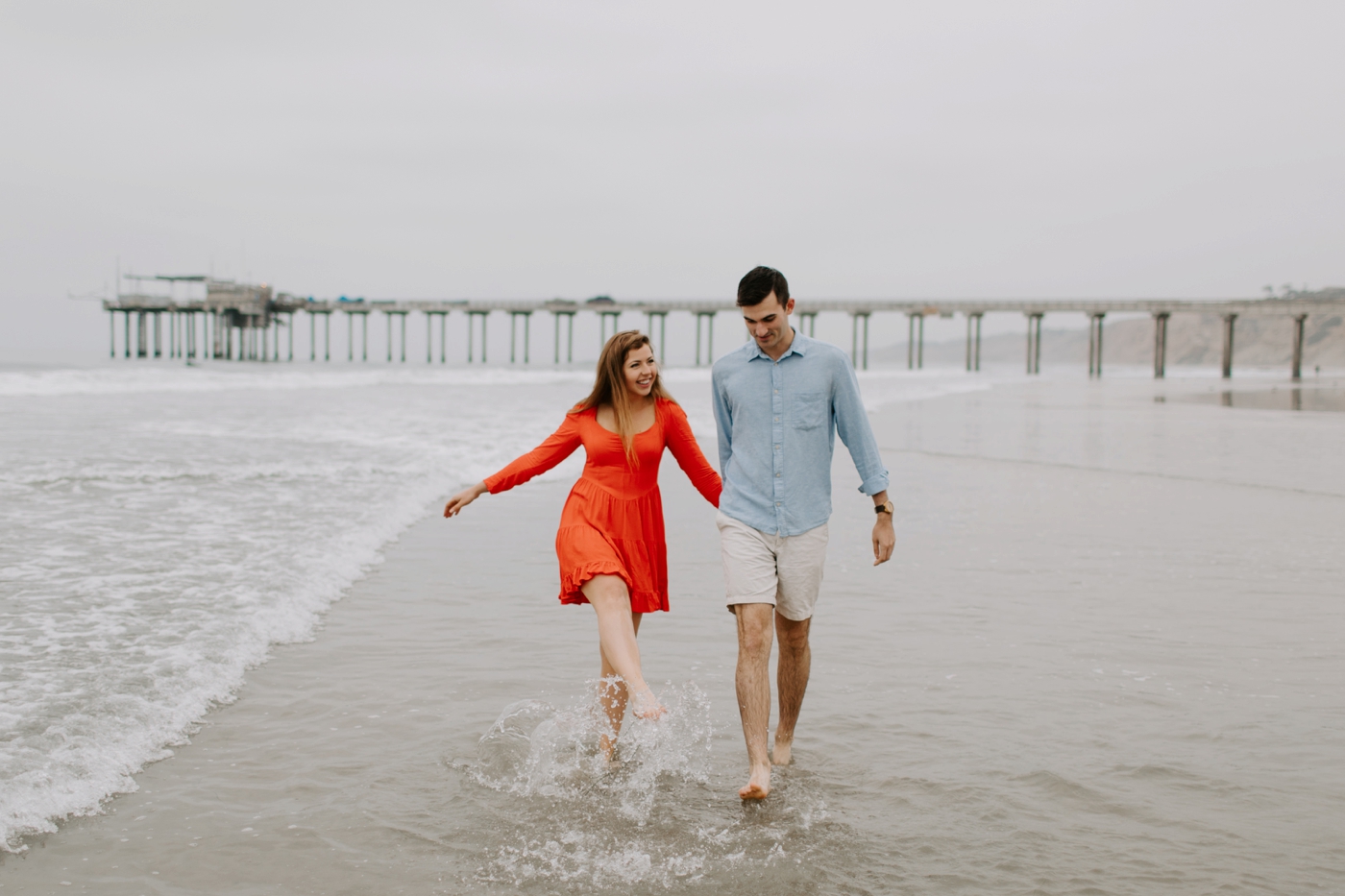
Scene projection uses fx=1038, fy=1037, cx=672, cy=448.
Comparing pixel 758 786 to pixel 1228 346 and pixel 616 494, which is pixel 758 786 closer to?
pixel 616 494

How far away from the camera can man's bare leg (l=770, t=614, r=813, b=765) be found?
3.70 m

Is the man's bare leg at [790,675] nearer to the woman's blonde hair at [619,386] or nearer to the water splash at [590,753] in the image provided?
the water splash at [590,753]

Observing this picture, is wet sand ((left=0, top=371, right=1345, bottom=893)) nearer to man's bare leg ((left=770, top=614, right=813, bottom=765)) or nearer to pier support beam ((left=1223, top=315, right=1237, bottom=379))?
man's bare leg ((left=770, top=614, right=813, bottom=765))

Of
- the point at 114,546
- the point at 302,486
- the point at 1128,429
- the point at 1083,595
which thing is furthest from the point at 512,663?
the point at 1128,429

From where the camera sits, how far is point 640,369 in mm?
3588

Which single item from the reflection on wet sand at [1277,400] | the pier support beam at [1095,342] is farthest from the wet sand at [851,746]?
the pier support beam at [1095,342]

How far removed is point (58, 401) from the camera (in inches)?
998

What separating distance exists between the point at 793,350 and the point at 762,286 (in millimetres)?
256

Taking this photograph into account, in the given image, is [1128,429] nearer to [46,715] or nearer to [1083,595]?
[1083,595]

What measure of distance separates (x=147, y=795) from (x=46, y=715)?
0.95m

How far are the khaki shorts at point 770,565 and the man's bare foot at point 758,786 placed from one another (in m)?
0.55

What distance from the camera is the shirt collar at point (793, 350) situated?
350 centimetres

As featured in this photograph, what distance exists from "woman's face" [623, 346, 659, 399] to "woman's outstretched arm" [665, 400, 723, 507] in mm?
176

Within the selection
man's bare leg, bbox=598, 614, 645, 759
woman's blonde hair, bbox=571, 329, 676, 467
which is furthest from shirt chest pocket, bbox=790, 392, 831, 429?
man's bare leg, bbox=598, 614, 645, 759
